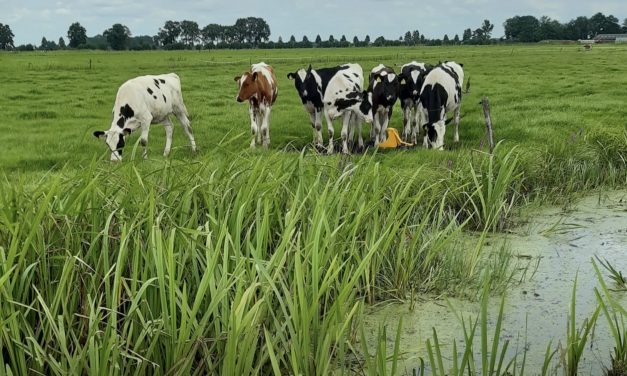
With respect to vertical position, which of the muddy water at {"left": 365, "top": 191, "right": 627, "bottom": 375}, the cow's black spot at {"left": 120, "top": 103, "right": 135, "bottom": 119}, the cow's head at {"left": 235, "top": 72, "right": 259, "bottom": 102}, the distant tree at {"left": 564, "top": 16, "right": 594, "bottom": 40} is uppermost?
the distant tree at {"left": 564, "top": 16, "right": 594, "bottom": 40}

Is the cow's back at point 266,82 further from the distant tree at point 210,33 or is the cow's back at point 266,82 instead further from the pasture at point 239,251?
the distant tree at point 210,33

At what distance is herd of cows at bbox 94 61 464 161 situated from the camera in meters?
10.3

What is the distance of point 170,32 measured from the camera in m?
125

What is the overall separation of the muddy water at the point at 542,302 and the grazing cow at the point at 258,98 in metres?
5.97

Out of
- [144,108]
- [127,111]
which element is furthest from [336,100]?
[127,111]

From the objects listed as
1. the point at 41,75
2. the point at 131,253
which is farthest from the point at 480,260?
the point at 41,75

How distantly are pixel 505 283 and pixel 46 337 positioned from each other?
131 inches

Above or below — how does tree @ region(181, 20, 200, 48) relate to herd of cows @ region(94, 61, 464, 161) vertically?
above

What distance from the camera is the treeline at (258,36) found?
10619 centimetres

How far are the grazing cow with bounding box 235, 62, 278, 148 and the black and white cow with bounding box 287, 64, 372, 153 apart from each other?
0.67 m

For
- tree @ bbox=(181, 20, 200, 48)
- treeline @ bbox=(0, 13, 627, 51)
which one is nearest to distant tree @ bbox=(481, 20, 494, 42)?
treeline @ bbox=(0, 13, 627, 51)

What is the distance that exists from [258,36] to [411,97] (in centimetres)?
12979

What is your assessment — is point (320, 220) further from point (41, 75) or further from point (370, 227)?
point (41, 75)

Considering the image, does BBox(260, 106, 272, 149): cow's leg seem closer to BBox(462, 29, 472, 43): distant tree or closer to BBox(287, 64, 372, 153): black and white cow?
BBox(287, 64, 372, 153): black and white cow
